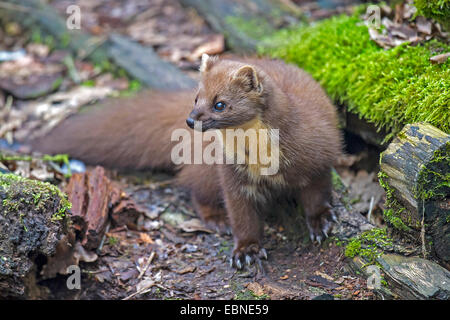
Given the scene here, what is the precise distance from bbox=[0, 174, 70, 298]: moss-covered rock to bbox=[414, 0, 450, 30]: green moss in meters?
3.42

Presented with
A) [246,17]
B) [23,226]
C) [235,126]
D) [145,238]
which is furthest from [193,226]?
[246,17]

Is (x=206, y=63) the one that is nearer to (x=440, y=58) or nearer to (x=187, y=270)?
(x=187, y=270)

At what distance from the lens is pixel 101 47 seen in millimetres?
7066

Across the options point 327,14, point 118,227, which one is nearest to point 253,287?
point 118,227

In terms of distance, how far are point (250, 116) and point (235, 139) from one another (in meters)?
0.27

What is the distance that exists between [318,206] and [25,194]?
2.34 meters

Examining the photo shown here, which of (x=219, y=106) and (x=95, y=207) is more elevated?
(x=219, y=106)

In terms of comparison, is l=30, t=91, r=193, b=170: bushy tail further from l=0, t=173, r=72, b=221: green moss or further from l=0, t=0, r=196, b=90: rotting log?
l=0, t=173, r=72, b=221: green moss

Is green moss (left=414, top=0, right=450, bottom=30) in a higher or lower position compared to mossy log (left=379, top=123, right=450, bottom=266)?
higher

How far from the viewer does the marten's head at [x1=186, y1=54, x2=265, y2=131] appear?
354cm

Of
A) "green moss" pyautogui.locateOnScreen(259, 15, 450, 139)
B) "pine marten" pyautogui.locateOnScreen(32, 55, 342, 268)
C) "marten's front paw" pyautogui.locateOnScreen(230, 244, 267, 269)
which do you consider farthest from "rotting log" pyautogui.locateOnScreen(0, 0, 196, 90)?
"marten's front paw" pyautogui.locateOnScreen(230, 244, 267, 269)

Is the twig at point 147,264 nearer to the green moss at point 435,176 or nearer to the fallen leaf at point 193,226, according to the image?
the fallen leaf at point 193,226

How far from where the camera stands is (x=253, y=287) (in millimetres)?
3771

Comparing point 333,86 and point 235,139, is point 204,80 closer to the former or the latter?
point 235,139
